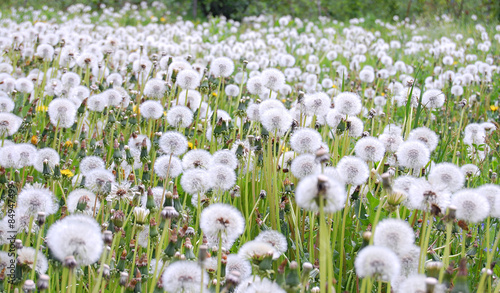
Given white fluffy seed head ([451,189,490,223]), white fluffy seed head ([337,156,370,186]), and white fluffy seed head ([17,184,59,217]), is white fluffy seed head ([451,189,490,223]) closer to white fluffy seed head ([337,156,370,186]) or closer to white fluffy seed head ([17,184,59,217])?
white fluffy seed head ([337,156,370,186])

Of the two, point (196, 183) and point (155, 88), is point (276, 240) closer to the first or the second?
point (196, 183)

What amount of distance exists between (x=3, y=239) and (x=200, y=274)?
2.62ft

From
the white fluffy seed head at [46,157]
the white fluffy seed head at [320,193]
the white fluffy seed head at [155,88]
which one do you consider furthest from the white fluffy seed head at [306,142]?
the white fluffy seed head at [155,88]

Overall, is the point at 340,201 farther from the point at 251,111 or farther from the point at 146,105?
the point at 146,105

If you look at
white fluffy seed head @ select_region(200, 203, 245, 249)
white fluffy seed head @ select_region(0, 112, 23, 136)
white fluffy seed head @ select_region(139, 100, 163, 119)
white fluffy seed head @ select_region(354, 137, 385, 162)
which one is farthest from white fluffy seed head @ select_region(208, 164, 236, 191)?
white fluffy seed head @ select_region(0, 112, 23, 136)

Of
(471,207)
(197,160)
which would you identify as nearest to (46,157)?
(197,160)

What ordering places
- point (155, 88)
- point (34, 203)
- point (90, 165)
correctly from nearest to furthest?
point (34, 203) < point (90, 165) < point (155, 88)

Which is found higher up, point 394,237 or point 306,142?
point 306,142

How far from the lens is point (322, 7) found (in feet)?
48.8

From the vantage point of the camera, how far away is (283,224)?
89.8 inches

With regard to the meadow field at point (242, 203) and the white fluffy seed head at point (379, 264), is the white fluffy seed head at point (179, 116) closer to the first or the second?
the meadow field at point (242, 203)

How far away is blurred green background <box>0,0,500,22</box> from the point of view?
13.4m

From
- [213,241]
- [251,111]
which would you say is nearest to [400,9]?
[251,111]

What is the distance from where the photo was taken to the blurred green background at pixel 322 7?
43.8 feet
